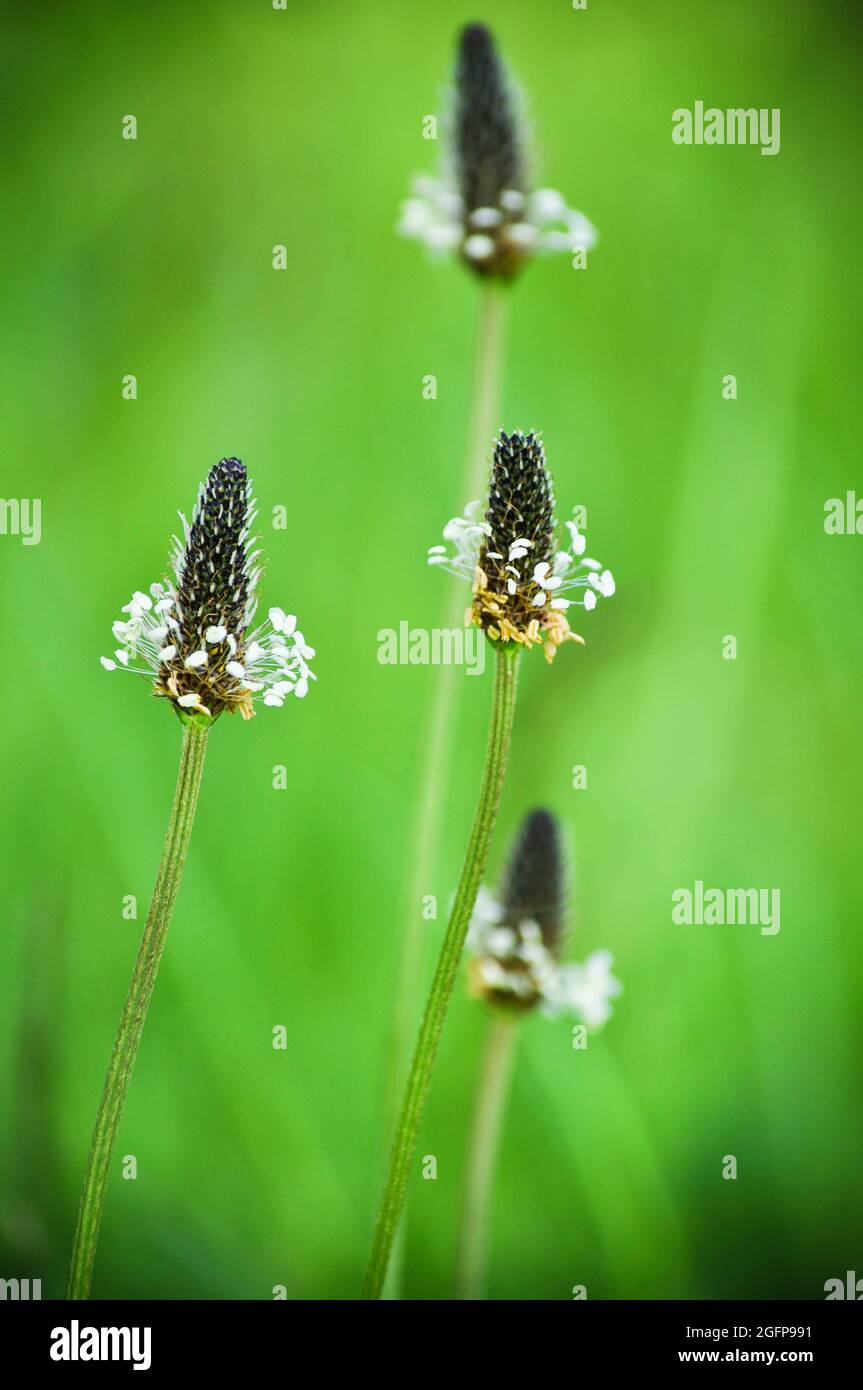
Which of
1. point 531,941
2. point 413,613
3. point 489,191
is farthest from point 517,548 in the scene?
point 413,613

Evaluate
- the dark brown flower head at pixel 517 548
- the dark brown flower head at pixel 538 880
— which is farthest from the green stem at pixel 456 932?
the dark brown flower head at pixel 538 880

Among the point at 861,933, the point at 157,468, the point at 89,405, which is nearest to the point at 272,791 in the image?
the point at 157,468

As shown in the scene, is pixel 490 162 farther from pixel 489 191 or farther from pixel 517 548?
pixel 517 548

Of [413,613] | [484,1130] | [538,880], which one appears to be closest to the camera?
[538,880]

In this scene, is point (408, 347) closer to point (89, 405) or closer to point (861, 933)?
point (89, 405)

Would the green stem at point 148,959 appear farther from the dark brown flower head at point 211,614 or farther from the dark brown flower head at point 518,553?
the dark brown flower head at point 518,553
